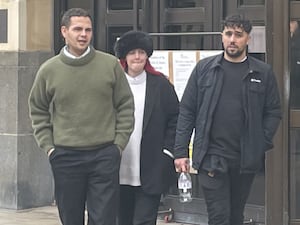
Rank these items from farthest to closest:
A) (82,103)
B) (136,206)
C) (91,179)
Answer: (136,206)
(91,179)
(82,103)

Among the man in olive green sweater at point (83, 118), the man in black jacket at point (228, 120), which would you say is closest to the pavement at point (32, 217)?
the man in black jacket at point (228, 120)

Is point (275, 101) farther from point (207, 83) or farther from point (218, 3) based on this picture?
point (218, 3)

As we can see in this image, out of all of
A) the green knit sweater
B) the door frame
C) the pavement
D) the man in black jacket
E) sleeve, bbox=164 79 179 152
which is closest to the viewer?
the green knit sweater

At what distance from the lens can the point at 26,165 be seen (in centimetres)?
915

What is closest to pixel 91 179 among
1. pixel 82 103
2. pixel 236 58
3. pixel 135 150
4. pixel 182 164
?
pixel 135 150

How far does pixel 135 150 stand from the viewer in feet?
19.7

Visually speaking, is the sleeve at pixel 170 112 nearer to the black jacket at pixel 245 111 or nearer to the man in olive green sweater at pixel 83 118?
the black jacket at pixel 245 111

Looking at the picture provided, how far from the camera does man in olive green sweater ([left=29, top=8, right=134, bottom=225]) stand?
224 inches

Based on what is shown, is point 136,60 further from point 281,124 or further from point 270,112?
point 281,124

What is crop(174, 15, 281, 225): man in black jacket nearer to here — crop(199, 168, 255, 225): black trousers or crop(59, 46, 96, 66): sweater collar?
crop(199, 168, 255, 225): black trousers

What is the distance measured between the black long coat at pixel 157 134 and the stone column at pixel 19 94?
10.9 feet

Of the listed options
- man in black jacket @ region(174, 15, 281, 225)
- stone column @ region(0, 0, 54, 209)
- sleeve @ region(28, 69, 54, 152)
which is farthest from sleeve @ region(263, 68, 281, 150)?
stone column @ region(0, 0, 54, 209)

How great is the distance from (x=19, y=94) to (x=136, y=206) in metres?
3.42

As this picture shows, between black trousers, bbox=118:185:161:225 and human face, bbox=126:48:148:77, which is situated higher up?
human face, bbox=126:48:148:77
